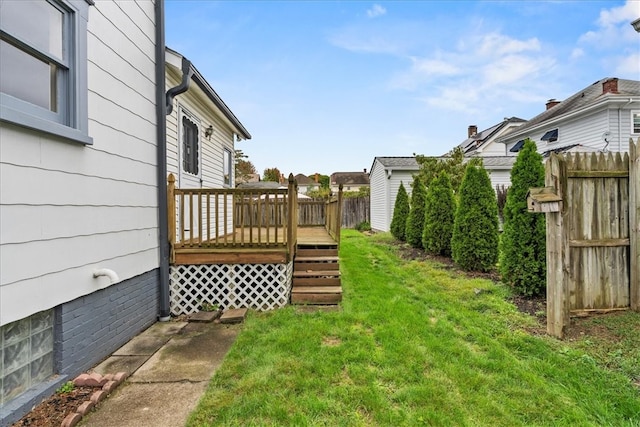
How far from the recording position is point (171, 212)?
4520 millimetres

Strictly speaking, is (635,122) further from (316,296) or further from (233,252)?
(233,252)

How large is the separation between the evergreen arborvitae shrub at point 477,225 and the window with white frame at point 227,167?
573 cm

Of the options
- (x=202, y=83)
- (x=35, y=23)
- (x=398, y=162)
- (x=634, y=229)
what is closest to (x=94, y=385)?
(x=35, y=23)

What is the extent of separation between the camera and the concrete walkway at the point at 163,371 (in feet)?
7.43

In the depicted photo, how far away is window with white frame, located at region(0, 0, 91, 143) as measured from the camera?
85.5 inches

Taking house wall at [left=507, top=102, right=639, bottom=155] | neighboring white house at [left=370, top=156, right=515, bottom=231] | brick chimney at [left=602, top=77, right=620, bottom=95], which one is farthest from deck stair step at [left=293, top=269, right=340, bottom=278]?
brick chimney at [left=602, top=77, right=620, bottom=95]

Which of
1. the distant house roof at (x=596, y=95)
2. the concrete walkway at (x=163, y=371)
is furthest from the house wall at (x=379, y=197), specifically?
the concrete walkway at (x=163, y=371)

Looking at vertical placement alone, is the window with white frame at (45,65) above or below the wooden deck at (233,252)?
above

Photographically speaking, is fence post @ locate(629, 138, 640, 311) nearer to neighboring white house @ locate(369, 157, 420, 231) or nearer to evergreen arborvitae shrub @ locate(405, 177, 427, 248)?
evergreen arborvitae shrub @ locate(405, 177, 427, 248)

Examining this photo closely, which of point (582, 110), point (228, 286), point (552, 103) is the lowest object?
point (228, 286)

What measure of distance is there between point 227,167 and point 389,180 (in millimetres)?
9087

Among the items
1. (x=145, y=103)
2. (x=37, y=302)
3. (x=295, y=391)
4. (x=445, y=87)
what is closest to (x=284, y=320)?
(x=295, y=391)

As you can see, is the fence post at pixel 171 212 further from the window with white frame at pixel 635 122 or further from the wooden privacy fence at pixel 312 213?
the window with white frame at pixel 635 122

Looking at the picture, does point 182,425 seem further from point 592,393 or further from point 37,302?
point 592,393
